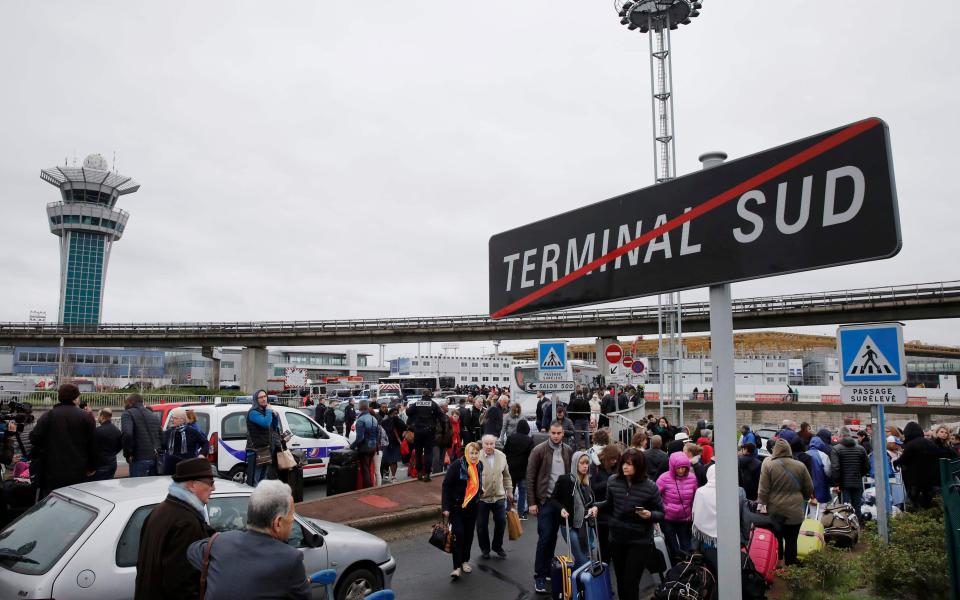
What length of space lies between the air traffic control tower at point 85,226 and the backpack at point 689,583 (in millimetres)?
137448

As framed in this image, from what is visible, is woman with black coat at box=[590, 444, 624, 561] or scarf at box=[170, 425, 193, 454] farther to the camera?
scarf at box=[170, 425, 193, 454]

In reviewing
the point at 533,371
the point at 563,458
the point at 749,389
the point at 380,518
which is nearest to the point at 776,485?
the point at 563,458

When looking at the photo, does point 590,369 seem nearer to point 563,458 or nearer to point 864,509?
point 864,509

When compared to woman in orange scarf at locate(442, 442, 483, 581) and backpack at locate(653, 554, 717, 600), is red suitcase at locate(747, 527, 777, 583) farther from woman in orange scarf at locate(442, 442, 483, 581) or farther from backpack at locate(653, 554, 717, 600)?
woman in orange scarf at locate(442, 442, 483, 581)

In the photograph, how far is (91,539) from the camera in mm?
4367

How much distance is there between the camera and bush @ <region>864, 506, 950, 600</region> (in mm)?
5266

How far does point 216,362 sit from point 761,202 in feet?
215

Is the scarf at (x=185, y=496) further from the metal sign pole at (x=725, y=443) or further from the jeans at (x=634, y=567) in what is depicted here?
the jeans at (x=634, y=567)

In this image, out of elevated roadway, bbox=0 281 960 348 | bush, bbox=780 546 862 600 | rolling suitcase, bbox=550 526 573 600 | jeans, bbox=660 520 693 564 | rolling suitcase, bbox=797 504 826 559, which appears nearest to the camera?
bush, bbox=780 546 862 600

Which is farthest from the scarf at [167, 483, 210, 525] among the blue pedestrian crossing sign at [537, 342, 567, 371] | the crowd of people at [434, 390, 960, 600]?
the blue pedestrian crossing sign at [537, 342, 567, 371]

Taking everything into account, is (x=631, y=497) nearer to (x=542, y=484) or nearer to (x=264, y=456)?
(x=542, y=484)

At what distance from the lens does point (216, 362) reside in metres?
61.4

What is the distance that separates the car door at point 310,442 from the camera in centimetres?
1279

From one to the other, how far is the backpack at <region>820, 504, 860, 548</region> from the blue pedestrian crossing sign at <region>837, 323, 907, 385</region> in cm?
250
